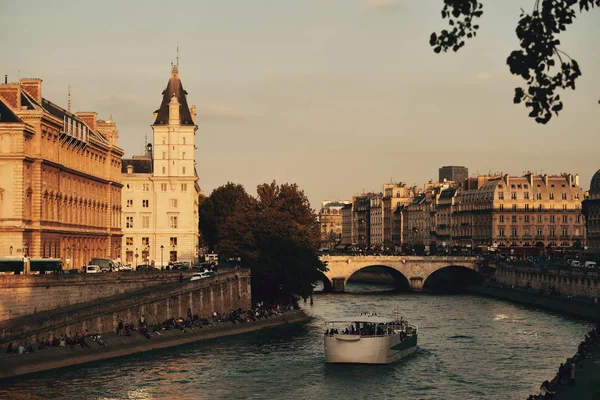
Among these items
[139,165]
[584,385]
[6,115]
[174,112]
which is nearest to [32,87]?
[6,115]

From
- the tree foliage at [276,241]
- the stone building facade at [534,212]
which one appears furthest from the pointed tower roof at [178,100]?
the stone building facade at [534,212]

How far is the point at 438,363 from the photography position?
64.5m

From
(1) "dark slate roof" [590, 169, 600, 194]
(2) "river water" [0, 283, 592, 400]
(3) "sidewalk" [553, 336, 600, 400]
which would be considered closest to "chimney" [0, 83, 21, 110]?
(2) "river water" [0, 283, 592, 400]

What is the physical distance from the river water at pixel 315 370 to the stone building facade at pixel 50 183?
15495 millimetres

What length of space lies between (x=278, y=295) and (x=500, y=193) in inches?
3641

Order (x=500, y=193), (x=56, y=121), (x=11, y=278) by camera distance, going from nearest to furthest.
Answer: (x=11, y=278) → (x=56, y=121) → (x=500, y=193)

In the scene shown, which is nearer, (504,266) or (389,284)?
(504,266)

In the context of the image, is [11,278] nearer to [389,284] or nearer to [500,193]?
[389,284]

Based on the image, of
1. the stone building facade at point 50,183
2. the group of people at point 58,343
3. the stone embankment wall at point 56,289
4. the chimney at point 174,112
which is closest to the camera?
the group of people at point 58,343

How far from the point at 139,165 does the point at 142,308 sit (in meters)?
58.8

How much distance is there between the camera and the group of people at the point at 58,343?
55897 mm

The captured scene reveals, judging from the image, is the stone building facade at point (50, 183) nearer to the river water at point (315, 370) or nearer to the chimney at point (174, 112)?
the river water at point (315, 370)

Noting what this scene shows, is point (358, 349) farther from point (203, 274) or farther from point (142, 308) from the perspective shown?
point (203, 274)

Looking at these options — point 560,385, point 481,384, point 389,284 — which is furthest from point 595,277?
point 389,284
